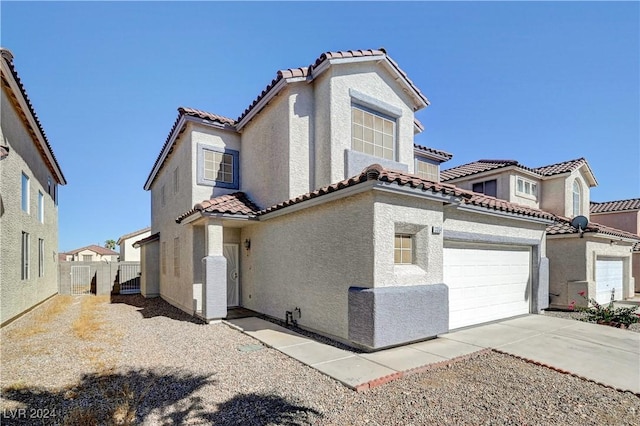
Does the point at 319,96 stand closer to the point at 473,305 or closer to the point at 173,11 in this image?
the point at 173,11

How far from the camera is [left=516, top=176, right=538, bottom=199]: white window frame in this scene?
701 inches

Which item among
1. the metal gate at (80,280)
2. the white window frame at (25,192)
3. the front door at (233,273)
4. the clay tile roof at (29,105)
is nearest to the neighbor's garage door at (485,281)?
the front door at (233,273)

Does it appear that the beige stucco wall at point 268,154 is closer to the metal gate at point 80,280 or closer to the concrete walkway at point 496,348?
the concrete walkway at point 496,348

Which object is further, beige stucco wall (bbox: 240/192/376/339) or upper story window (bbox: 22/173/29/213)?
upper story window (bbox: 22/173/29/213)

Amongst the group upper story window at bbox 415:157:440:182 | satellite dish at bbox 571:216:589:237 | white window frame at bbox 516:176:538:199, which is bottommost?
satellite dish at bbox 571:216:589:237

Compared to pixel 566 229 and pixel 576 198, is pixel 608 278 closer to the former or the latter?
pixel 566 229

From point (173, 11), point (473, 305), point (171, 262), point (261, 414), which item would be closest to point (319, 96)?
point (173, 11)

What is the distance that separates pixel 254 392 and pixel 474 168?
18.7m

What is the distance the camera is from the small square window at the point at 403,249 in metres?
8.27

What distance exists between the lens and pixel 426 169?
60.2 ft

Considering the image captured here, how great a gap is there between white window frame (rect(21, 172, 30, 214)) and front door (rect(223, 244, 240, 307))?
8470 mm

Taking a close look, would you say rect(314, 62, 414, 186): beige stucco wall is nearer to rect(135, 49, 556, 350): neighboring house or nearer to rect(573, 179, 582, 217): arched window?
rect(135, 49, 556, 350): neighboring house

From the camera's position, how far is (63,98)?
13.2 metres

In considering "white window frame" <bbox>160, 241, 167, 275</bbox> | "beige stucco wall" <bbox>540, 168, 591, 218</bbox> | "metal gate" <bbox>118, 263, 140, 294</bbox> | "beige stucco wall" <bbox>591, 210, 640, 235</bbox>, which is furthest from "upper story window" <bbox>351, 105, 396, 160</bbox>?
"beige stucco wall" <bbox>591, 210, 640, 235</bbox>
